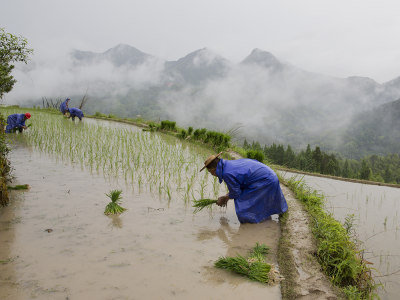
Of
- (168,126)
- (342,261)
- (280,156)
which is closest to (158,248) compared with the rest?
(342,261)

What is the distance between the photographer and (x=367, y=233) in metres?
3.78

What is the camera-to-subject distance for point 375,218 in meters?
4.30

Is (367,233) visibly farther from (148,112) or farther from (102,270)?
(148,112)

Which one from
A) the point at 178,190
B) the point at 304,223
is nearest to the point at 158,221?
the point at 178,190

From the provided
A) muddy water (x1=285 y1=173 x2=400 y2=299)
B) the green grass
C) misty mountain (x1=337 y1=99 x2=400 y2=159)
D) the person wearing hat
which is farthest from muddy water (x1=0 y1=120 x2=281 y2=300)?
misty mountain (x1=337 y1=99 x2=400 y2=159)

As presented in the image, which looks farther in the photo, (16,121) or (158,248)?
(16,121)

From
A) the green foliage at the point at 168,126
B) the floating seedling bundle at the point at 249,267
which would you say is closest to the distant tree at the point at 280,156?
the green foliage at the point at 168,126

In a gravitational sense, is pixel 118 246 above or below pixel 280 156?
above

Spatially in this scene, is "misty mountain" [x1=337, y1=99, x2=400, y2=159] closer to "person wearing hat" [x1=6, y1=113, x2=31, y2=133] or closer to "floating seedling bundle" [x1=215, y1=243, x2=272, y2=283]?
"person wearing hat" [x1=6, y1=113, x2=31, y2=133]

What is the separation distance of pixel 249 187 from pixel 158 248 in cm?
141

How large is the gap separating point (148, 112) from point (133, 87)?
6933cm

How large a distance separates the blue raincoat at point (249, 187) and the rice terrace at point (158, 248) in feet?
0.59

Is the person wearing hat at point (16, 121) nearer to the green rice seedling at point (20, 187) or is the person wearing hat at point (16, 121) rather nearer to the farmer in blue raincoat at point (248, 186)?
the green rice seedling at point (20, 187)

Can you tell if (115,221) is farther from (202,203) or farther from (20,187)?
(20,187)
